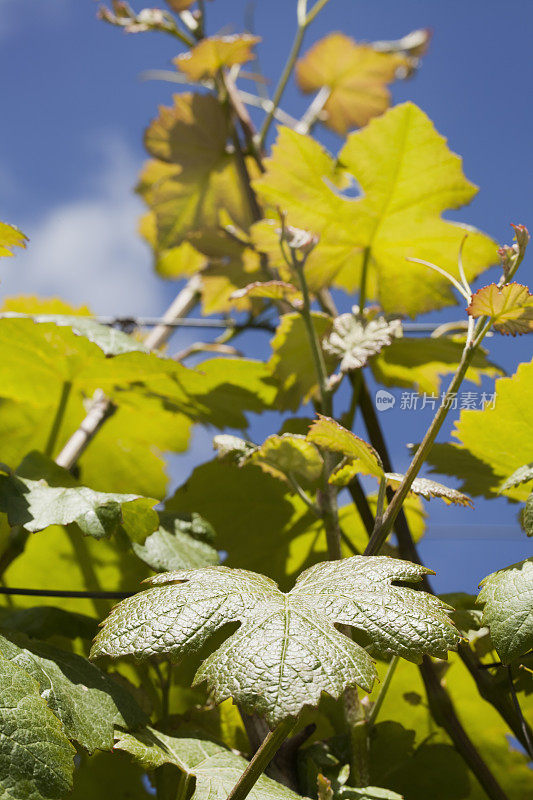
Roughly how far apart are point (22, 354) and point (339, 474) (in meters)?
0.38

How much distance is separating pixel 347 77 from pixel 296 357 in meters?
0.73

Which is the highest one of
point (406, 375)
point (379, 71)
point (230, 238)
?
point (379, 71)

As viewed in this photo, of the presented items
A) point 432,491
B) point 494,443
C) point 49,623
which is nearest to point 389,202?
point 494,443

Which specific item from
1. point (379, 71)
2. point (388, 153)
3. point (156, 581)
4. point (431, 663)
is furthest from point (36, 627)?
point (379, 71)

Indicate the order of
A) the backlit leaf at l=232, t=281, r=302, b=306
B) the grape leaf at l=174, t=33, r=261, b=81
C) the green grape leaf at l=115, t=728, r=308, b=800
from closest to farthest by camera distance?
the green grape leaf at l=115, t=728, r=308, b=800
the backlit leaf at l=232, t=281, r=302, b=306
the grape leaf at l=174, t=33, r=261, b=81

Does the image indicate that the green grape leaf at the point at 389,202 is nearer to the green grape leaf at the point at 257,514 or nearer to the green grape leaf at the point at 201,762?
the green grape leaf at the point at 257,514

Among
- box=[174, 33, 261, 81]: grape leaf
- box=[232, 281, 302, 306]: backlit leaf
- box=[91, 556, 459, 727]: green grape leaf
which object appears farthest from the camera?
box=[174, 33, 261, 81]: grape leaf

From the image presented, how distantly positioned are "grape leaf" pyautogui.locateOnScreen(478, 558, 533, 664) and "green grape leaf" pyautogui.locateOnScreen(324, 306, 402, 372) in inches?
9.5

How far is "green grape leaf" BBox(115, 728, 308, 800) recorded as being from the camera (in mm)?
476

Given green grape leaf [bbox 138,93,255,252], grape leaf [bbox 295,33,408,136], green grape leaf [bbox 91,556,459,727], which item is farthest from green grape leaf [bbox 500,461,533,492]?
grape leaf [bbox 295,33,408,136]

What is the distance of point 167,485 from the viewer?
982 millimetres

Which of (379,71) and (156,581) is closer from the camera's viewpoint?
(156,581)

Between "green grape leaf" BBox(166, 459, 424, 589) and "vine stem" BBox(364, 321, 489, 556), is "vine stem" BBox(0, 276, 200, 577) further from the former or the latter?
"vine stem" BBox(364, 321, 489, 556)

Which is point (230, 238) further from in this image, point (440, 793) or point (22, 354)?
point (440, 793)
